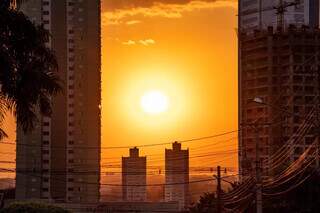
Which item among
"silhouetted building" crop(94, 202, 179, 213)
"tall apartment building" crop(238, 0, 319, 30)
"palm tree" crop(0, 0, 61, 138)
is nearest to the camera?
"palm tree" crop(0, 0, 61, 138)

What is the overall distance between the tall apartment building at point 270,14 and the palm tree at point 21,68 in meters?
115

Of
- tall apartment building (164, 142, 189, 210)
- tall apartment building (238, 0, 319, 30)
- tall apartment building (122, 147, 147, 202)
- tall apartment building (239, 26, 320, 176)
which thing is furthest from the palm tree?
tall apartment building (238, 0, 319, 30)

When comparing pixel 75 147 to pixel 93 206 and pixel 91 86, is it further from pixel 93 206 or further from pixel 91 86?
pixel 93 206

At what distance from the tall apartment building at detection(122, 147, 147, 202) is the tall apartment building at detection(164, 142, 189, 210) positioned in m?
3.98

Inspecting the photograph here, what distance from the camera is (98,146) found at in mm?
106750

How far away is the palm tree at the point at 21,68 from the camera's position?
59.9 feet

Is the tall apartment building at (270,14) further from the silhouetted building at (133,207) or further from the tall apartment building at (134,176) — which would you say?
the silhouetted building at (133,207)

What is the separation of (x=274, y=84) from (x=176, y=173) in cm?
2631

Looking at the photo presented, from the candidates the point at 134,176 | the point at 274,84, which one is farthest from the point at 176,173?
the point at 274,84

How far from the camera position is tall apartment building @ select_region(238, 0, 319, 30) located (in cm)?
13625

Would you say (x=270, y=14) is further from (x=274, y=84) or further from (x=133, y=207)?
(x=133, y=207)

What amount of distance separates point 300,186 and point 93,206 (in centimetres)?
3788

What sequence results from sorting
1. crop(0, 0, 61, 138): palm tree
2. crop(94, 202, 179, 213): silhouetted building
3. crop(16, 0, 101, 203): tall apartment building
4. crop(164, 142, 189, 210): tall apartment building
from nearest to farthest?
crop(0, 0, 61, 138): palm tree
crop(94, 202, 179, 213): silhouetted building
crop(16, 0, 101, 203): tall apartment building
crop(164, 142, 189, 210): tall apartment building

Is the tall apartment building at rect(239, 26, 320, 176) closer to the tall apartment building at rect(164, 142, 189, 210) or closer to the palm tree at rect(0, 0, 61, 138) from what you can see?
the tall apartment building at rect(164, 142, 189, 210)
